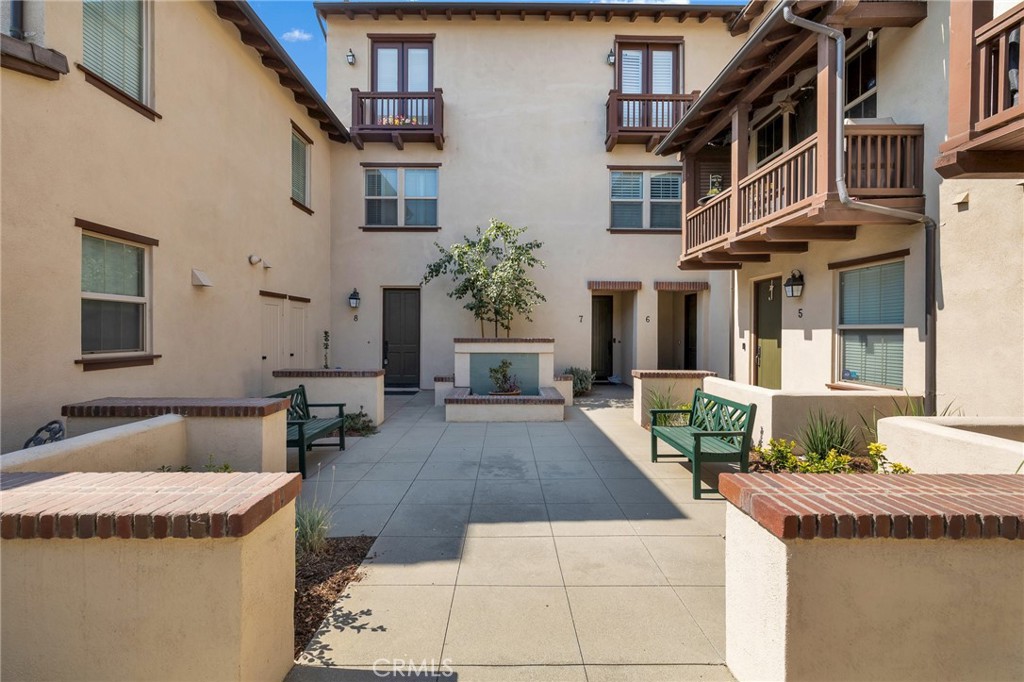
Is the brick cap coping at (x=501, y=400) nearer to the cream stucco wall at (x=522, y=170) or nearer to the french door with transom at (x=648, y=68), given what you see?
the cream stucco wall at (x=522, y=170)

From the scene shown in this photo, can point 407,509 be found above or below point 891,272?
below

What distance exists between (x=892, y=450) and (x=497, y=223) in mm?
9446

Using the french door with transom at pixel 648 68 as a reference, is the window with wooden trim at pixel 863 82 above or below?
below

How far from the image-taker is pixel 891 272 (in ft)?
20.9

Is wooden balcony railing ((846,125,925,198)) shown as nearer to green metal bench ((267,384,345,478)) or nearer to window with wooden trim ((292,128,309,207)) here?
green metal bench ((267,384,345,478))

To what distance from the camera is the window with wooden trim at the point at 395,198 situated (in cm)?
1287

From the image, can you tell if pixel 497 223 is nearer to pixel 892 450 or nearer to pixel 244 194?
pixel 244 194

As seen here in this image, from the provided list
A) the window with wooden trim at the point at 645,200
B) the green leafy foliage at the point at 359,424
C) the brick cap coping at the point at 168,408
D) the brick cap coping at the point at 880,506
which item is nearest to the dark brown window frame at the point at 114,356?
the brick cap coping at the point at 168,408

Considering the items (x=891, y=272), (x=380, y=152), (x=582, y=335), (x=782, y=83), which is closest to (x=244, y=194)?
(x=380, y=152)

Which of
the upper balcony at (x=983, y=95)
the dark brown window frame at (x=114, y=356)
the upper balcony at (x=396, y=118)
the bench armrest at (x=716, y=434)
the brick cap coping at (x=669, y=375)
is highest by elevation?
the upper balcony at (x=396, y=118)

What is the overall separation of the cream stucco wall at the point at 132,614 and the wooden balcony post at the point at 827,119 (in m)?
6.93

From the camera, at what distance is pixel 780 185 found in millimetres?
6828

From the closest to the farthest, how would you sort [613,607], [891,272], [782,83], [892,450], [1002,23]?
[613,607]
[1002,23]
[892,450]
[891,272]
[782,83]

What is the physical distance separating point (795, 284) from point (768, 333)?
1.50 meters
